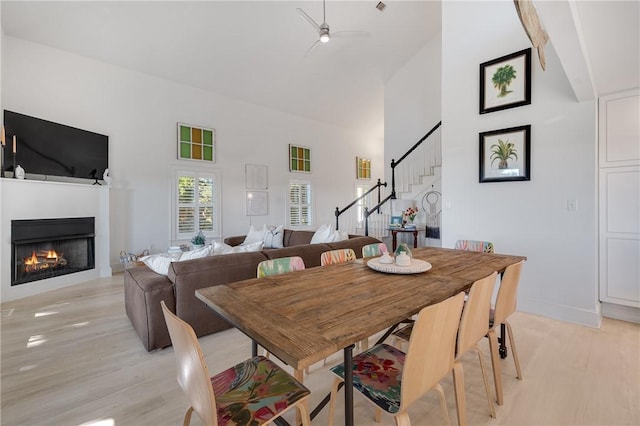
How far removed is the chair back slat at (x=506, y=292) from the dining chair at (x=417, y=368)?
0.68m

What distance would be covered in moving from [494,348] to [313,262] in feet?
6.39

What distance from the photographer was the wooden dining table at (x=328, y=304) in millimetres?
934

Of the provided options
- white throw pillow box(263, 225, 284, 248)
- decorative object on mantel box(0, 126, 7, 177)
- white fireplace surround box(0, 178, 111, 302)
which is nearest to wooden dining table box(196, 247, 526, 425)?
white throw pillow box(263, 225, 284, 248)

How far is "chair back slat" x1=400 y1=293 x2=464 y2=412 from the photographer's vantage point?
100 cm

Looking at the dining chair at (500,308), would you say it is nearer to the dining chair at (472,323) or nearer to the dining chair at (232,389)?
the dining chair at (472,323)

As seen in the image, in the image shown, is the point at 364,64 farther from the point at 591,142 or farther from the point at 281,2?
the point at 591,142

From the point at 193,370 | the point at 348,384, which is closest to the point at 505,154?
the point at 348,384

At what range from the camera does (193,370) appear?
3.04 ft

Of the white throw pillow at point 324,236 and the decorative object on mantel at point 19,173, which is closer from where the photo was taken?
the decorative object on mantel at point 19,173

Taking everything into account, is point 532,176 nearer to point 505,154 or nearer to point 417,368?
point 505,154

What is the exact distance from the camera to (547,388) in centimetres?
183

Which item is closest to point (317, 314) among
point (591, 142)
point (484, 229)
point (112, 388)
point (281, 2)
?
point (112, 388)

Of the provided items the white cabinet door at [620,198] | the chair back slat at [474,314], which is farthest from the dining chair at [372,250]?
the white cabinet door at [620,198]

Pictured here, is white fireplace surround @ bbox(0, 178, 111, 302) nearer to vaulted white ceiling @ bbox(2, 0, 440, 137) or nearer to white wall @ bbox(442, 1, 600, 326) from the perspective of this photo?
vaulted white ceiling @ bbox(2, 0, 440, 137)
